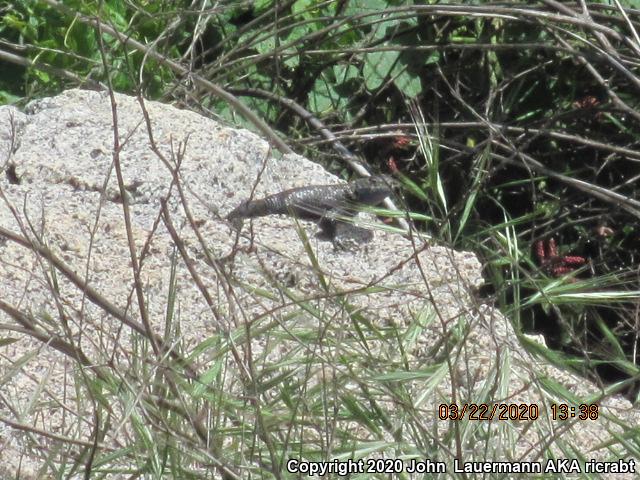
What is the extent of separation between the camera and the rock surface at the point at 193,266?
2.28 metres

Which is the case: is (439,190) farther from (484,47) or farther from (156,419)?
(484,47)

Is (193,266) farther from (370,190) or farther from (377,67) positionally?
(377,67)

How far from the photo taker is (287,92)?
16.5 feet

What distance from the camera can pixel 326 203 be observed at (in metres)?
3.19

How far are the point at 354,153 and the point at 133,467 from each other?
2742mm

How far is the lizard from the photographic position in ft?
9.61

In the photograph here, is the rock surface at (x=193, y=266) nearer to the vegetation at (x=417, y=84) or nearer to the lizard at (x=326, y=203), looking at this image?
the lizard at (x=326, y=203)

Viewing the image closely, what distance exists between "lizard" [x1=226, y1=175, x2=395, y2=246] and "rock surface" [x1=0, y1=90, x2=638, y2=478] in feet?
0.14

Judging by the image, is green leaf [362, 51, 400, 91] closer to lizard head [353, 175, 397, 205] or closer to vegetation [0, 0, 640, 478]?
vegetation [0, 0, 640, 478]

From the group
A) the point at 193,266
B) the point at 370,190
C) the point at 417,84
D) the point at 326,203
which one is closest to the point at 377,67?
the point at 417,84

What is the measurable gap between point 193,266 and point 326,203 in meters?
0.65

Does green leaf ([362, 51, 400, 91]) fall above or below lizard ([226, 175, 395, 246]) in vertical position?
above

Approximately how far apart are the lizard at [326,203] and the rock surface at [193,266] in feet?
0.14

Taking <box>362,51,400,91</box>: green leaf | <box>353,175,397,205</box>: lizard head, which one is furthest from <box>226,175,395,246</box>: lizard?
<box>362,51,400,91</box>: green leaf
